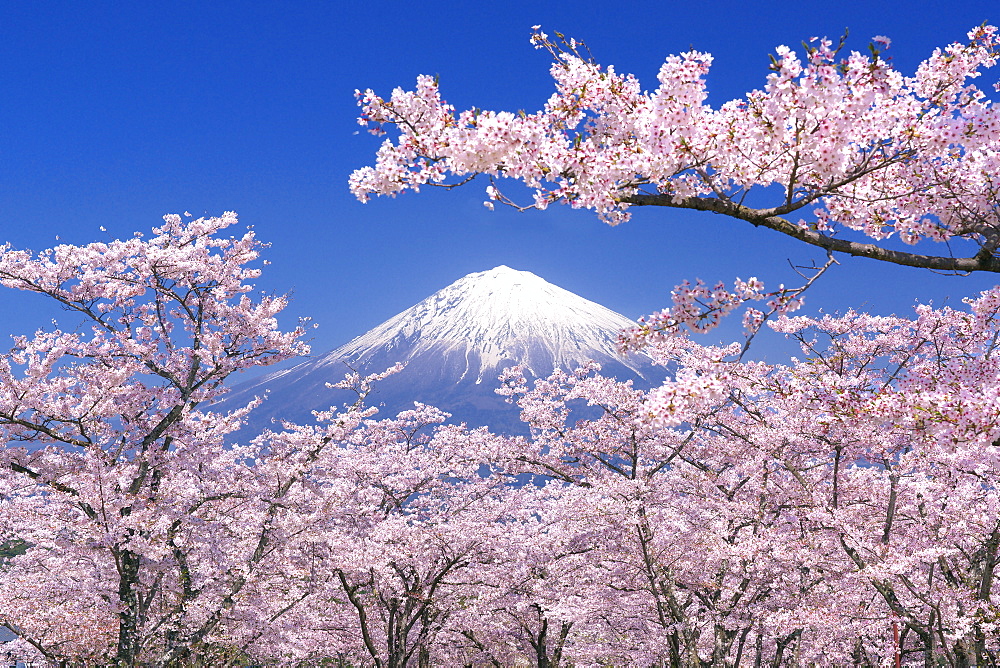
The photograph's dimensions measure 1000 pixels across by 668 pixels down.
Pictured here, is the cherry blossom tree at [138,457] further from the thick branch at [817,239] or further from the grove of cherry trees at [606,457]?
the thick branch at [817,239]

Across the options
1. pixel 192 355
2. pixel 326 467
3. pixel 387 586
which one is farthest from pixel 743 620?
pixel 192 355

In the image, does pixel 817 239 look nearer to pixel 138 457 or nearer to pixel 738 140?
pixel 738 140

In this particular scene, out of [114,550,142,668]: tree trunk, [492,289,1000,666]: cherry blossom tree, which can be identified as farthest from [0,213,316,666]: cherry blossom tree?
[492,289,1000,666]: cherry blossom tree

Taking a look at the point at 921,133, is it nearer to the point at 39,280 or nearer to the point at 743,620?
the point at 743,620

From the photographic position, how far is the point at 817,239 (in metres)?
4.67

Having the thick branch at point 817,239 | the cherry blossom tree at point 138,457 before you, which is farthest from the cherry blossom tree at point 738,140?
the cherry blossom tree at point 138,457

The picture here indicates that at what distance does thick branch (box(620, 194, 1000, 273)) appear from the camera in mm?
4672

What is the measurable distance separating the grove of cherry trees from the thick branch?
0.02 metres

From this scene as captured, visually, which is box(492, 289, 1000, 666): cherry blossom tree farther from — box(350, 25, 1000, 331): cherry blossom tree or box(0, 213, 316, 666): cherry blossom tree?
box(0, 213, 316, 666): cherry blossom tree

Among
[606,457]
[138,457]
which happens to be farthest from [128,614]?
[606,457]

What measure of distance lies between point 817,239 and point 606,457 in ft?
33.2

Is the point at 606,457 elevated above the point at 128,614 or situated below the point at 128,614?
above

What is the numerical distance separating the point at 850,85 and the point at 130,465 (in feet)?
34.2

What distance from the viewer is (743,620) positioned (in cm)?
1016
